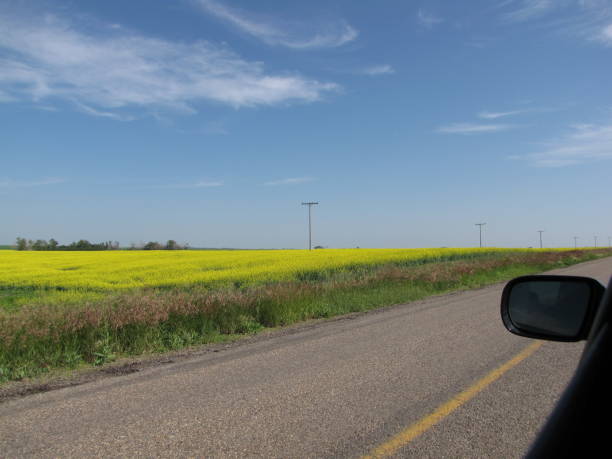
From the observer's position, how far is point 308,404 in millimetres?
5051

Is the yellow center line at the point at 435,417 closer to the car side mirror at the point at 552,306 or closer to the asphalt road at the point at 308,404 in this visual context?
the asphalt road at the point at 308,404

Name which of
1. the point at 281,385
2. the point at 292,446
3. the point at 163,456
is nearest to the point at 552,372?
the point at 281,385

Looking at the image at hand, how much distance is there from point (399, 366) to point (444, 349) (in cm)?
130

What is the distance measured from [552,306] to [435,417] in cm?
277

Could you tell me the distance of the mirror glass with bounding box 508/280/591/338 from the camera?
6.53 ft

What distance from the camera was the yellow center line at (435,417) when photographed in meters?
3.99

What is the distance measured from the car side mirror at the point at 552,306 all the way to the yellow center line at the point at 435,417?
1886 mm

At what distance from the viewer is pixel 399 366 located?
6.50 meters

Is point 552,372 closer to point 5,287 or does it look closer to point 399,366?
point 399,366

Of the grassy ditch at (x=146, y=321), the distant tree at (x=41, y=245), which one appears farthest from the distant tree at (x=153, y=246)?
the grassy ditch at (x=146, y=321)

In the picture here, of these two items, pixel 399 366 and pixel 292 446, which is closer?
pixel 292 446

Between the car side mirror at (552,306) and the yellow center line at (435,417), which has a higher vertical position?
the car side mirror at (552,306)

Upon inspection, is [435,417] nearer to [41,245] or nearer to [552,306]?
[552,306]

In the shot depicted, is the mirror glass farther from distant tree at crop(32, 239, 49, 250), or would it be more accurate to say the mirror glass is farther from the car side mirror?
distant tree at crop(32, 239, 49, 250)
